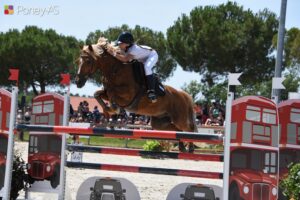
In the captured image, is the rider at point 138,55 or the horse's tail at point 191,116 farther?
the horse's tail at point 191,116

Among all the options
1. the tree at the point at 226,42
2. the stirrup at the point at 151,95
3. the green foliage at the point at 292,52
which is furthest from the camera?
the green foliage at the point at 292,52

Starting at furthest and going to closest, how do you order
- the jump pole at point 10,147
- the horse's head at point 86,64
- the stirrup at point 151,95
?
the stirrup at point 151,95 < the horse's head at point 86,64 < the jump pole at point 10,147

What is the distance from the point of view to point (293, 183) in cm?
371

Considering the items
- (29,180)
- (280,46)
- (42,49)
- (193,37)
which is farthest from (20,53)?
(29,180)

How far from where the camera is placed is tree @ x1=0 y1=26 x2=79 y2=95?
2712cm

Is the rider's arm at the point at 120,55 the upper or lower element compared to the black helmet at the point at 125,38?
lower

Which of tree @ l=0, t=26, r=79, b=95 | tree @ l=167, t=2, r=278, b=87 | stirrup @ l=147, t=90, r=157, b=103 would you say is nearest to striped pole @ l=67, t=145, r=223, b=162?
stirrup @ l=147, t=90, r=157, b=103

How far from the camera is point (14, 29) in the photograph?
3030 cm

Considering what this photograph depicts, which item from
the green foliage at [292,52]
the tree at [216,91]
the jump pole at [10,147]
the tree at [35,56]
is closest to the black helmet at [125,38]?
the jump pole at [10,147]

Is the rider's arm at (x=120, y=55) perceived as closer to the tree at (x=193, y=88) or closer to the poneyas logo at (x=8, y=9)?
the poneyas logo at (x=8, y=9)

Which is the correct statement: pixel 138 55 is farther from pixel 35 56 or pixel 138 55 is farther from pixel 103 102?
pixel 35 56

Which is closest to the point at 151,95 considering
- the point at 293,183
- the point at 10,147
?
the point at 10,147

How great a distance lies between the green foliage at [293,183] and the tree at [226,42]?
740 inches

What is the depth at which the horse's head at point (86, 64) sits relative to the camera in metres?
4.29
